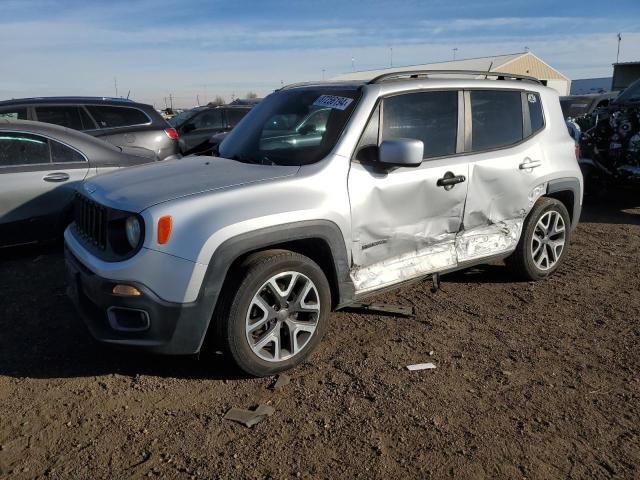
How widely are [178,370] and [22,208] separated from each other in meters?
2.84

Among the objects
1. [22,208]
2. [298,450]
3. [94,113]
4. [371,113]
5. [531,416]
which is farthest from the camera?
[94,113]

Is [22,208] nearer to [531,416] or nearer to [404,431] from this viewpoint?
[404,431]

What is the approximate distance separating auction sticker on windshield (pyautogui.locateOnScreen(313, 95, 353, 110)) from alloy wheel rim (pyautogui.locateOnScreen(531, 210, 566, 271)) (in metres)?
2.21

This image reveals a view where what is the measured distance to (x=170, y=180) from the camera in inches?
139

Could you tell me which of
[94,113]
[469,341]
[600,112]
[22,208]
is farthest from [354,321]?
[600,112]

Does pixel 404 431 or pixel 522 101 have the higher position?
pixel 522 101

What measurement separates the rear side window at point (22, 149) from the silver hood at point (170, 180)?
2.01 metres

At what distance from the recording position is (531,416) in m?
3.09

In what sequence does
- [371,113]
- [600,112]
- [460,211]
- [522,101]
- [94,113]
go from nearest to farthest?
1. [371,113]
2. [460,211]
3. [522,101]
4. [94,113]
5. [600,112]

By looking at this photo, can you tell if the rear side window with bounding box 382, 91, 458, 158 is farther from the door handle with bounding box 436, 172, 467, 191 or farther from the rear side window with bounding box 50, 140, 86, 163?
the rear side window with bounding box 50, 140, 86, 163

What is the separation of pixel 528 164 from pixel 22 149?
4.76 m

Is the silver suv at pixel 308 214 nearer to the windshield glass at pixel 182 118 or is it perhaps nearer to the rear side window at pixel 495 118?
the rear side window at pixel 495 118

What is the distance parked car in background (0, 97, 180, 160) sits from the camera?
768cm

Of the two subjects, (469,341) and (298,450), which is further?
(469,341)
